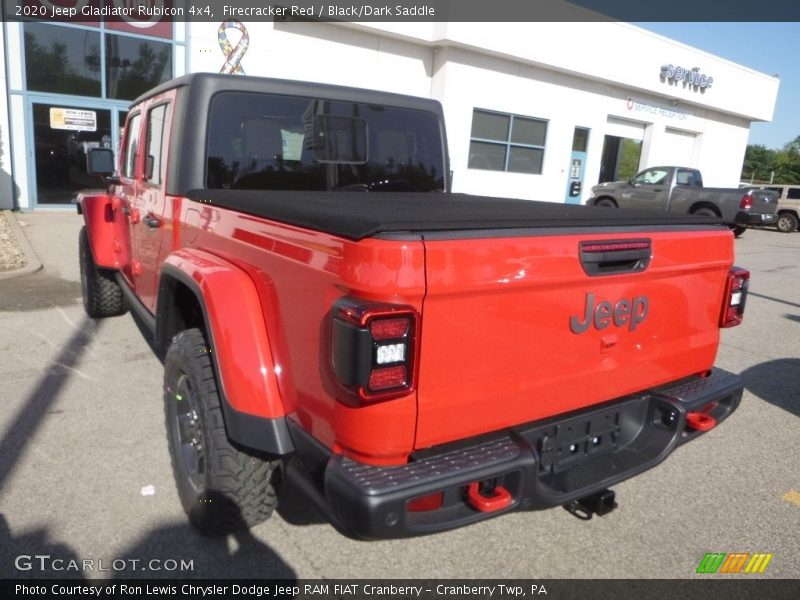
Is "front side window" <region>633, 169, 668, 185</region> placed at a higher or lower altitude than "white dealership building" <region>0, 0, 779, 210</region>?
lower

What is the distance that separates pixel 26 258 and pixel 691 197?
15172 millimetres

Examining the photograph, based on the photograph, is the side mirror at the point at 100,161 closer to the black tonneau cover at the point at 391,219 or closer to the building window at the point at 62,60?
the black tonneau cover at the point at 391,219

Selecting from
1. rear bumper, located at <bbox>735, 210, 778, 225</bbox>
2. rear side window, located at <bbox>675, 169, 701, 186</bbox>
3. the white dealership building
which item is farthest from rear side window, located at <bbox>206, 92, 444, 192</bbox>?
rear side window, located at <bbox>675, 169, 701, 186</bbox>

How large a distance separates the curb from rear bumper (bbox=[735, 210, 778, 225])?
15.4 m

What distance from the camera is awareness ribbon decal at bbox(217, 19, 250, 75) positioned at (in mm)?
13586

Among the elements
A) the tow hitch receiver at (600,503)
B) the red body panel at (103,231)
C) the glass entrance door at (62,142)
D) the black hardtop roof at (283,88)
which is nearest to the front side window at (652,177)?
the glass entrance door at (62,142)

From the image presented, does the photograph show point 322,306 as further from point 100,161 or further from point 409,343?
point 100,161

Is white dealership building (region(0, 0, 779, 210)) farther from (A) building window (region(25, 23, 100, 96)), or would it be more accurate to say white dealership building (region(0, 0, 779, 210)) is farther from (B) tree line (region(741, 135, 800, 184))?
(B) tree line (region(741, 135, 800, 184))

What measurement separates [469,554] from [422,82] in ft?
51.6

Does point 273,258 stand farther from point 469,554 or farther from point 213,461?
point 469,554

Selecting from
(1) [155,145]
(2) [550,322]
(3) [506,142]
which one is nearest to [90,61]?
(3) [506,142]

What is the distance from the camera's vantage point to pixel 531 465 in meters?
2.02

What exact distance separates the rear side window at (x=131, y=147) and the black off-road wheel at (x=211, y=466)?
6.98 feet

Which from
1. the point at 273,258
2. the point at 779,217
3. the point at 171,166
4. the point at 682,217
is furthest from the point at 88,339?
the point at 779,217
